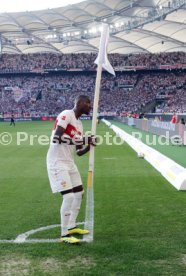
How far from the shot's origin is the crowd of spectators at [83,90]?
81250mm

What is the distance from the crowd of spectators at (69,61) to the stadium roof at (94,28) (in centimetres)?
144

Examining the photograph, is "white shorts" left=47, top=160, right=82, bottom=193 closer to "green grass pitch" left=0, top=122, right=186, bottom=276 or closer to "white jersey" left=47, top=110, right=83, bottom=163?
"white jersey" left=47, top=110, right=83, bottom=163

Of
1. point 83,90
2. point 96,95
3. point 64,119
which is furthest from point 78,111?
point 83,90

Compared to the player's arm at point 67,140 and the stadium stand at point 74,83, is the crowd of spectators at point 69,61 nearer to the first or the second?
the stadium stand at point 74,83

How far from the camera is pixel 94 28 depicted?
281 feet

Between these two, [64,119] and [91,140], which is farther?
[91,140]

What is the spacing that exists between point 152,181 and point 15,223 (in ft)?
18.9

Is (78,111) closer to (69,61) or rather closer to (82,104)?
(82,104)

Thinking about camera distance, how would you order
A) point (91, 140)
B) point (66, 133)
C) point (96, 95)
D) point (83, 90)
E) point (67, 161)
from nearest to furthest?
point (66, 133) → point (67, 161) → point (91, 140) → point (96, 95) → point (83, 90)

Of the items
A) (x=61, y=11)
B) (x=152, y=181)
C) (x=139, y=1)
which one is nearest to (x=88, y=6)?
(x=61, y=11)

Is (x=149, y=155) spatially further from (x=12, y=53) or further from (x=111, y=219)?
(x=12, y=53)

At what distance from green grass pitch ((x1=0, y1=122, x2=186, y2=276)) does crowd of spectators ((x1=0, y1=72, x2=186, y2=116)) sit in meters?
66.8

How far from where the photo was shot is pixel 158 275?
537cm

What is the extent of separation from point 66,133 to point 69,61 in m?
79.2
